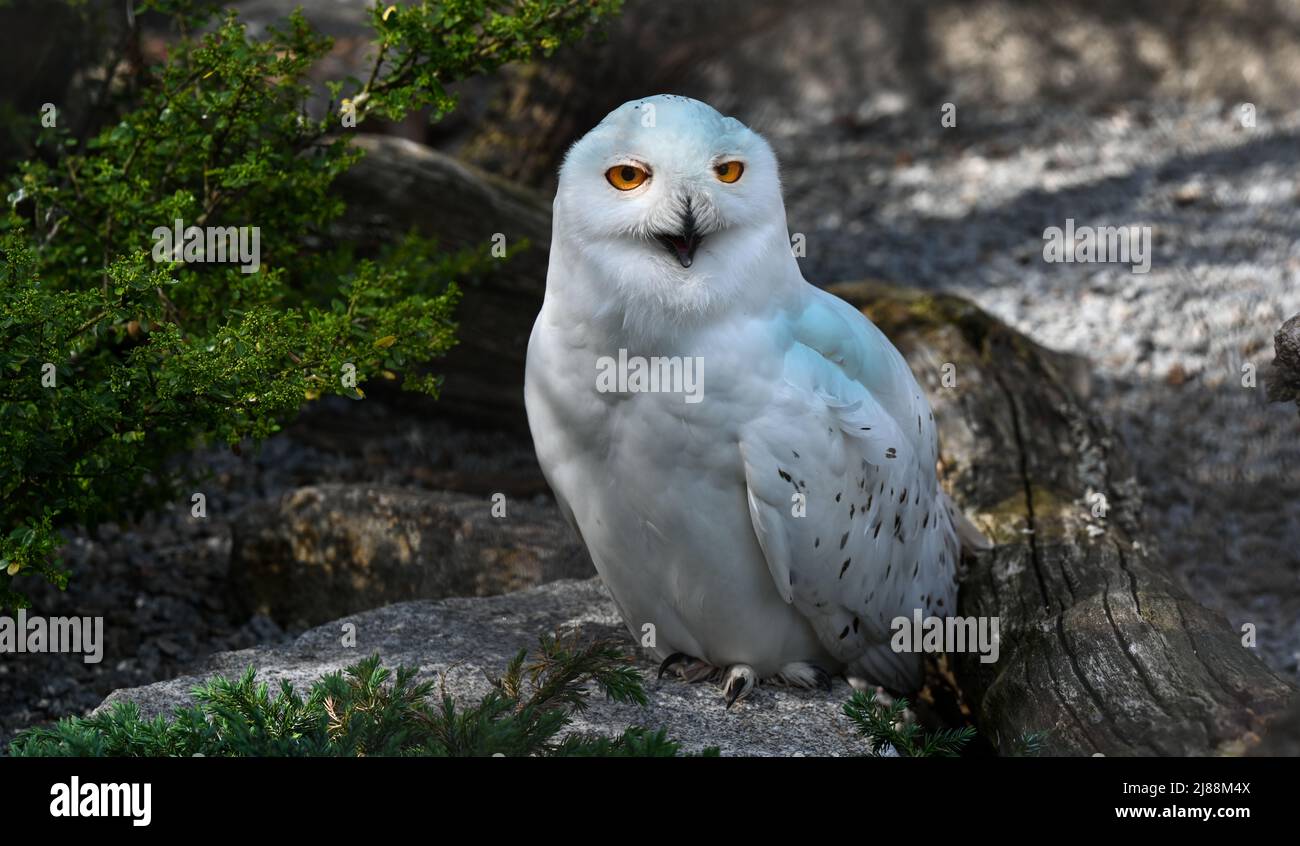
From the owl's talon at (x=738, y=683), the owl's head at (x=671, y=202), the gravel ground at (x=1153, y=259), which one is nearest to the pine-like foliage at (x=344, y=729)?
the owl's talon at (x=738, y=683)

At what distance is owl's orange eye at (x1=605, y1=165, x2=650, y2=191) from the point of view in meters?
3.22

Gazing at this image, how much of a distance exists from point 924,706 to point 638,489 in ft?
4.90

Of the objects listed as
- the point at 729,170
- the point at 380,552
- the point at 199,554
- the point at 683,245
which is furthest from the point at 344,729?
the point at 199,554

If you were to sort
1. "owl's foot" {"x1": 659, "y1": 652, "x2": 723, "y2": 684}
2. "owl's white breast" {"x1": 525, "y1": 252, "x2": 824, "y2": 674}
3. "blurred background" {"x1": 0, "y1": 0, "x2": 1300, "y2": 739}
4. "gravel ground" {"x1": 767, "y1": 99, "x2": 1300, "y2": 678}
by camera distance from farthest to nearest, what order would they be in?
"gravel ground" {"x1": 767, "y1": 99, "x2": 1300, "y2": 678}, "blurred background" {"x1": 0, "y1": 0, "x2": 1300, "y2": 739}, "owl's foot" {"x1": 659, "y1": 652, "x2": 723, "y2": 684}, "owl's white breast" {"x1": 525, "y1": 252, "x2": 824, "y2": 674}

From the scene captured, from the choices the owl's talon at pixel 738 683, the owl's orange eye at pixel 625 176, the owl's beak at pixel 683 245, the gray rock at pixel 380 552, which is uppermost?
the owl's orange eye at pixel 625 176

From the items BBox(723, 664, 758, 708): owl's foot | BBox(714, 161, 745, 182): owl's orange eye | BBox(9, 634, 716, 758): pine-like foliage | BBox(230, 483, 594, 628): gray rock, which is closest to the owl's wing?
BBox(723, 664, 758, 708): owl's foot

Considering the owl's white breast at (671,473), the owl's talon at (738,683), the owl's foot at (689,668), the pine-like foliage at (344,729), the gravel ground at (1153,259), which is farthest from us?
the gravel ground at (1153,259)

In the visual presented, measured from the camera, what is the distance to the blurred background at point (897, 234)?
17.4 feet

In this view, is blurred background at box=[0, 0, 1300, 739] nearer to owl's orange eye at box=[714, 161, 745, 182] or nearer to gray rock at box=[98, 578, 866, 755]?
gray rock at box=[98, 578, 866, 755]

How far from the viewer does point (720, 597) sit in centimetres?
372

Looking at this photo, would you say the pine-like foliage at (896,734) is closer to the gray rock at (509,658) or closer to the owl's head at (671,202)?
the gray rock at (509,658)

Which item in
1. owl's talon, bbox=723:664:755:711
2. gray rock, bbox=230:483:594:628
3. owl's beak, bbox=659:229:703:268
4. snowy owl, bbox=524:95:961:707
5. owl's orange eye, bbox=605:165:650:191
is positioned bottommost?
owl's talon, bbox=723:664:755:711

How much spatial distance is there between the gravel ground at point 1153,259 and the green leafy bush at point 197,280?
3605mm

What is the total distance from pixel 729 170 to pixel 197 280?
5.94ft
